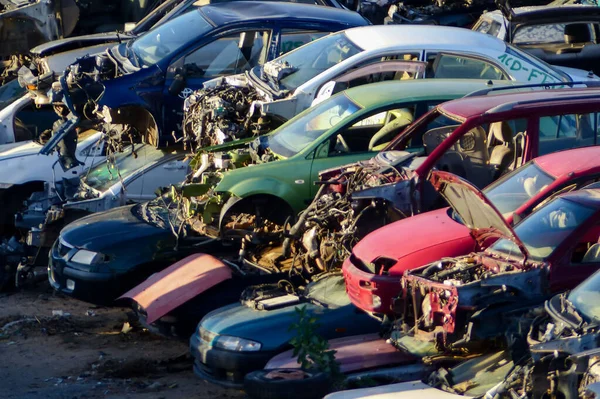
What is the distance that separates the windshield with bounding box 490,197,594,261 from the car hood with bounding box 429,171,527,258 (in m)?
0.15

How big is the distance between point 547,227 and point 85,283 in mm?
4682

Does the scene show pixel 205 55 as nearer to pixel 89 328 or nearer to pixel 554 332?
pixel 89 328

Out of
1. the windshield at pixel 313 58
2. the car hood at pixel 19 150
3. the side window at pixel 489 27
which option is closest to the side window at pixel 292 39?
the windshield at pixel 313 58

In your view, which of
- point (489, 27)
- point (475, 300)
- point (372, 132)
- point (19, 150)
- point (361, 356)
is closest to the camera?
point (475, 300)

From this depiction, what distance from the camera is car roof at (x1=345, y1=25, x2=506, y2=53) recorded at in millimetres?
12336

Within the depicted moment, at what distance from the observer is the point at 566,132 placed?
9.20 m

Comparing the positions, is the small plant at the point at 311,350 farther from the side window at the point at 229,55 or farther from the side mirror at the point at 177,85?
the side window at the point at 229,55

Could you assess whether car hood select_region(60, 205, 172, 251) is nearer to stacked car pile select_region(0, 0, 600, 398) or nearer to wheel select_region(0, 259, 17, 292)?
stacked car pile select_region(0, 0, 600, 398)

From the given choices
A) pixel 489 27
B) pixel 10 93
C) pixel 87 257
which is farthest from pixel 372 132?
pixel 10 93

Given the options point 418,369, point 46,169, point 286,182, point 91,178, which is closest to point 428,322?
point 418,369

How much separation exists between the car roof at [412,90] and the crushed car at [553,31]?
4.20 metres

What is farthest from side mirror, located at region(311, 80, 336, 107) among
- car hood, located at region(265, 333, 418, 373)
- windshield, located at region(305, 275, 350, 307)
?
car hood, located at region(265, 333, 418, 373)

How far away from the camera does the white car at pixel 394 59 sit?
12133 millimetres

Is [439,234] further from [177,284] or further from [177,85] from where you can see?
[177,85]
